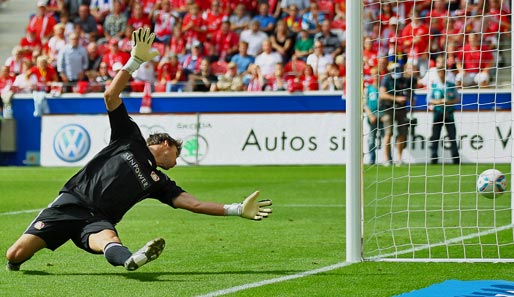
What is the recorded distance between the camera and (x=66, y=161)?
76.0 feet

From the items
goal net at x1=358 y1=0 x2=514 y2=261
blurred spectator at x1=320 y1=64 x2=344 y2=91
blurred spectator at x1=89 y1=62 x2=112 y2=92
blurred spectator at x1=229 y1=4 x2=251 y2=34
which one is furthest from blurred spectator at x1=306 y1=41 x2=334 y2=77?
blurred spectator at x1=89 y1=62 x2=112 y2=92

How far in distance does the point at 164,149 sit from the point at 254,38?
17083 mm

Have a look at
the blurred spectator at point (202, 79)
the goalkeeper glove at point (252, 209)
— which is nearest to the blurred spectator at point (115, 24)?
the blurred spectator at point (202, 79)

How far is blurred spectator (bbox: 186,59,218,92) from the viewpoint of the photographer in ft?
77.4

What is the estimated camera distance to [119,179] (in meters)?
7.90

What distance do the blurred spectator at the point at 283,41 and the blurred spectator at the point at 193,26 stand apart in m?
2.00

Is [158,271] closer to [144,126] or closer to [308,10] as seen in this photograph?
[144,126]

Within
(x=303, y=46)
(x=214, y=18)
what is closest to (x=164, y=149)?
(x=303, y=46)

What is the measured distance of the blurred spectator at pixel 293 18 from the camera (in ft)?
82.3

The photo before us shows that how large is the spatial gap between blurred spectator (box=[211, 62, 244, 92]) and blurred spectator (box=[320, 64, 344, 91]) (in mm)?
1944

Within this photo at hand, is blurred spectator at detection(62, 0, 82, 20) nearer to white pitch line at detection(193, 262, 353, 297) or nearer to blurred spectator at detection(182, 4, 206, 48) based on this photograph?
blurred spectator at detection(182, 4, 206, 48)

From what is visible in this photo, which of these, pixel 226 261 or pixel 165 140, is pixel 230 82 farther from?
pixel 165 140

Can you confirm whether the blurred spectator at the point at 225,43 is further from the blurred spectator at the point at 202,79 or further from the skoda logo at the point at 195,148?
the skoda logo at the point at 195,148

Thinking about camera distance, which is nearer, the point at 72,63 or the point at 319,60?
the point at 319,60
